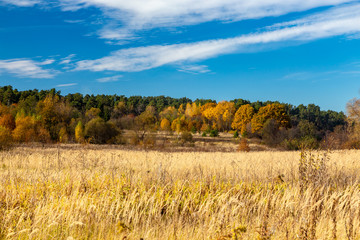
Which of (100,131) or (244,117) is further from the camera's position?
(244,117)

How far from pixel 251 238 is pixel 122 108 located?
114977 mm

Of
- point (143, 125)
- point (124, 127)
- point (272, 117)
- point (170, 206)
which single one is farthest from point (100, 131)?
point (170, 206)

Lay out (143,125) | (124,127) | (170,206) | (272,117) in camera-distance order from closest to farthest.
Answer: (170,206) < (143,125) < (124,127) < (272,117)

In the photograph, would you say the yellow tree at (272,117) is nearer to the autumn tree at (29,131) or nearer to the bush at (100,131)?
the bush at (100,131)

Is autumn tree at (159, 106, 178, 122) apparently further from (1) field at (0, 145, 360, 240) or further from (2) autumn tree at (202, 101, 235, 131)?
(1) field at (0, 145, 360, 240)

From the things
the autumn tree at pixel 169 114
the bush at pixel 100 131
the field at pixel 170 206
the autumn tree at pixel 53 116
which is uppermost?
the autumn tree at pixel 169 114

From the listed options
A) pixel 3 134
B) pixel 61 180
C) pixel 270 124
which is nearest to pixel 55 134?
pixel 3 134

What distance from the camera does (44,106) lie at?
64438mm

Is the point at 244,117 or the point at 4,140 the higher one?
the point at 244,117

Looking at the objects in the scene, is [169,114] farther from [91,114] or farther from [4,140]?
[4,140]

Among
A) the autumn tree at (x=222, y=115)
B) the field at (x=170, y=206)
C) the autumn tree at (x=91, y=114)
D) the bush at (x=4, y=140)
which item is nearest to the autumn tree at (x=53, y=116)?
the autumn tree at (x=91, y=114)

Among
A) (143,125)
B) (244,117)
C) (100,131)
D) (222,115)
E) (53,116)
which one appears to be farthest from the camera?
(222,115)

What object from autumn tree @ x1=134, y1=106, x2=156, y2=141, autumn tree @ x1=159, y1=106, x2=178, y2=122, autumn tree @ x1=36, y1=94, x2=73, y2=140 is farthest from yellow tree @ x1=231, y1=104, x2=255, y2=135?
autumn tree @ x1=36, y1=94, x2=73, y2=140

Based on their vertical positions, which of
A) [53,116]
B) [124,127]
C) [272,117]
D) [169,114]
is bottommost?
[124,127]
